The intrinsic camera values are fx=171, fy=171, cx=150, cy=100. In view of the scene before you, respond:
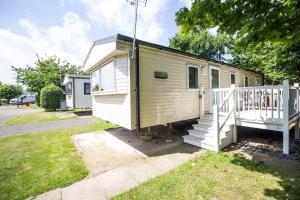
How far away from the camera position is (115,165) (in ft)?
15.8

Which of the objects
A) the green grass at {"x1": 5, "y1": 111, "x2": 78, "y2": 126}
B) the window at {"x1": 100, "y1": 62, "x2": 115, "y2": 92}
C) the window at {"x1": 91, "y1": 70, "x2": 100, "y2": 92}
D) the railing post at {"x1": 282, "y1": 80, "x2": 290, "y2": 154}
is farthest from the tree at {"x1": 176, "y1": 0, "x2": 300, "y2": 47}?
the green grass at {"x1": 5, "y1": 111, "x2": 78, "y2": 126}

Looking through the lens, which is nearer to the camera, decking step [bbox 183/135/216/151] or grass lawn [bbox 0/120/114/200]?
grass lawn [bbox 0/120/114/200]

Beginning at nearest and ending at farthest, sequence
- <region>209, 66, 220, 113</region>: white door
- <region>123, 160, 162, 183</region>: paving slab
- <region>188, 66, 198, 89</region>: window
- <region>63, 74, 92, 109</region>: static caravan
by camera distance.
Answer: <region>123, 160, 162, 183</region>: paving slab < <region>188, 66, 198, 89</region>: window < <region>209, 66, 220, 113</region>: white door < <region>63, 74, 92, 109</region>: static caravan

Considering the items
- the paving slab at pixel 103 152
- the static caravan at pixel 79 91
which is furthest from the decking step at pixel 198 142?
the static caravan at pixel 79 91

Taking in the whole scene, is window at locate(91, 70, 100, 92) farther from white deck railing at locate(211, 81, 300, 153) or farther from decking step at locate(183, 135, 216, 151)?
white deck railing at locate(211, 81, 300, 153)

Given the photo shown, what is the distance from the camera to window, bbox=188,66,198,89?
8002 mm

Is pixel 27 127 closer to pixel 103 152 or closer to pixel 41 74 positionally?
pixel 103 152

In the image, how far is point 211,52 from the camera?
2558cm

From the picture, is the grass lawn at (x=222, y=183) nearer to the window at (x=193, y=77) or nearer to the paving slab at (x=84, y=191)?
the paving slab at (x=84, y=191)

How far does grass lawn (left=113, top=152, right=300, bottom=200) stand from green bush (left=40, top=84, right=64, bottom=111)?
17563 mm

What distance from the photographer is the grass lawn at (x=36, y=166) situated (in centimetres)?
377

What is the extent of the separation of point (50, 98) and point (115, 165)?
16.3 m

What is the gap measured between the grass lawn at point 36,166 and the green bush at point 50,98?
1121cm

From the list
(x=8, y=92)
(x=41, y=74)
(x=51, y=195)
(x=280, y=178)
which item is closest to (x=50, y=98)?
(x=41, y=74)
